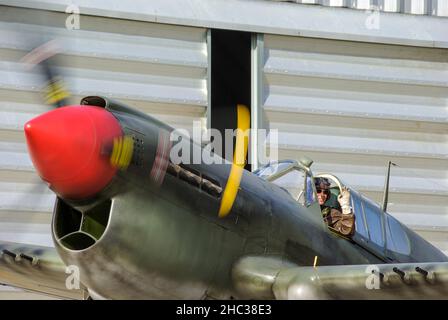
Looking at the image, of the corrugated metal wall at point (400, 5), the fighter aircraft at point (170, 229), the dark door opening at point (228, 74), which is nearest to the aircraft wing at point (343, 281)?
the fighter aircraft at point (170, 229)

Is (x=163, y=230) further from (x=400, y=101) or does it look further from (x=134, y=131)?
(x=400, y=101)

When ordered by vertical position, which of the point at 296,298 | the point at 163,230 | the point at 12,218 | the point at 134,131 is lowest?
the point at 12,218

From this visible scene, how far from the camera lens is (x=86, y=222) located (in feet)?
20.2

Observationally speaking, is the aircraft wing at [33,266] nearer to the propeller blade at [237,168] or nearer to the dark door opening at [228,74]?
the propeller blade at [237,168]

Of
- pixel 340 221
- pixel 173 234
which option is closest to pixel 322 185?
pixel 340 221

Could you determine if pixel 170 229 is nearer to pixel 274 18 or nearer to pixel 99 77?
pixel 99 77

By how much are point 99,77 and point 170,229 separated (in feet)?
18.9

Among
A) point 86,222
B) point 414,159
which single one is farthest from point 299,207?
point 414,159

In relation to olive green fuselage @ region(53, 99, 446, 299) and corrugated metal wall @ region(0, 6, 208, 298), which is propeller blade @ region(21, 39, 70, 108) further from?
corrugated metal wall @ region(0, 6, 208, 298)

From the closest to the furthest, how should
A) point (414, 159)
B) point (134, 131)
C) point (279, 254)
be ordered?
point (134, 131) < point (279, 254) < point (414, 159)

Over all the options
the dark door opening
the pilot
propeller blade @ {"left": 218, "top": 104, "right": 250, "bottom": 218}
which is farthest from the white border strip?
propeller blade @ {"left": 218, "top": 104, "right": 250, "bottom": 218}

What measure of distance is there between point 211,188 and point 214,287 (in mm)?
712

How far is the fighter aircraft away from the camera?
5836mm

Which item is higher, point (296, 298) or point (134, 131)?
point (134, 131)
